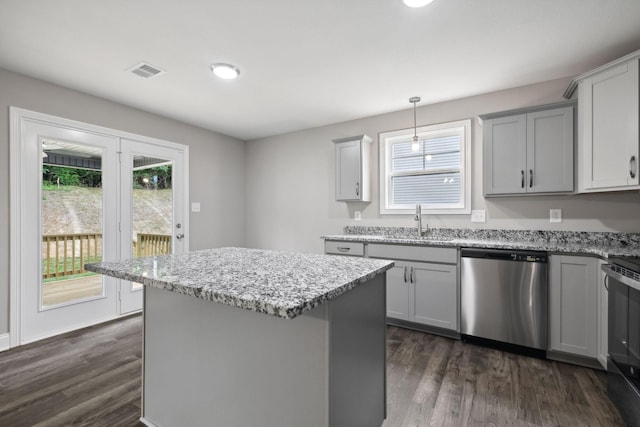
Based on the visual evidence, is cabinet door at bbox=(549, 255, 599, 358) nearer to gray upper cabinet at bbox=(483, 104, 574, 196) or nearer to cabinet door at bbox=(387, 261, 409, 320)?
gray upper cabinet at bbox=(483, 104, 574, 196)

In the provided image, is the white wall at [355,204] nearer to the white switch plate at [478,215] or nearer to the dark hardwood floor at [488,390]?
the white switch plate at [478,215]

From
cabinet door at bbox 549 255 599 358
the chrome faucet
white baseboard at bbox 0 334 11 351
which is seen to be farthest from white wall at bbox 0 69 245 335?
cabinet door at bbox 549 255 599 358

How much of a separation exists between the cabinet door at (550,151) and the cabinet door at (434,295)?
1103mm

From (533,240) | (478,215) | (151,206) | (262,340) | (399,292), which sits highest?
(151,206)

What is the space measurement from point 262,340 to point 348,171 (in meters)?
2.83

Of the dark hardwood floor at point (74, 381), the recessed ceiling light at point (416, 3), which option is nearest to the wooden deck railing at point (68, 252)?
the dark hardwood floor at point (74, 381)

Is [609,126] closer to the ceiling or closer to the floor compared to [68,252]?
closer to the ceiling

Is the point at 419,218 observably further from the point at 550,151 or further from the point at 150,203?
the point at 150,203

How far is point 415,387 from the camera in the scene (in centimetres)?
203

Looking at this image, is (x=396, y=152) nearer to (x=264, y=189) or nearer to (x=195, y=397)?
(x=264, y=189)

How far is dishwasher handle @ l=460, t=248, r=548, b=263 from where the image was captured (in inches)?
93.6

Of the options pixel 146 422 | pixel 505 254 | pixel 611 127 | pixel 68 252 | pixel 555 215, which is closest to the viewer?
pixel 146 422

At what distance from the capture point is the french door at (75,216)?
271 cm

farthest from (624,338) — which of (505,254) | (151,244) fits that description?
(151,244)
